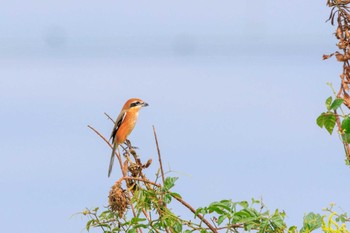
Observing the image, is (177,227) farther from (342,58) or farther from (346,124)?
(342,58)

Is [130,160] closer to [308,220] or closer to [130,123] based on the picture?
[308,220]

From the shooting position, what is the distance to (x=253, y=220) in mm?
3031

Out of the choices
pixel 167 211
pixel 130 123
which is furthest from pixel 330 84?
pixel 130 123

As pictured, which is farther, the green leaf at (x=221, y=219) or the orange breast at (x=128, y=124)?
the orange breast at (x=128, y=124)

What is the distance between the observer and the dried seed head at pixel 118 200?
10.8ft

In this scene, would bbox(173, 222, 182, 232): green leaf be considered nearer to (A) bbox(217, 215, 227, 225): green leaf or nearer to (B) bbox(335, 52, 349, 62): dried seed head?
(A) bbox(217, 215, 227, 225): green leaf

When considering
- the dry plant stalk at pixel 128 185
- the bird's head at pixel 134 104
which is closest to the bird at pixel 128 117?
the bird's head at pixel 134 104

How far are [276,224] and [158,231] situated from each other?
1.67 feet

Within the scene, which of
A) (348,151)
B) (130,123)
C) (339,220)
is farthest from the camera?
(130,123)

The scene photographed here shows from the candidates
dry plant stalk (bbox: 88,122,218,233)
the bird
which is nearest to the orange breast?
the bird

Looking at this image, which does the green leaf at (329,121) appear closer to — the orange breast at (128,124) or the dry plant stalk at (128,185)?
the dry plant stalk at (128,185)

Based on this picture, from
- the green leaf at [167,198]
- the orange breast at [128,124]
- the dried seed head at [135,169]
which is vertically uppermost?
the orange breast at [128,124]

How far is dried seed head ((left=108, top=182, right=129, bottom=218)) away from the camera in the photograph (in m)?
3.28

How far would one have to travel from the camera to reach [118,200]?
3.28 m
